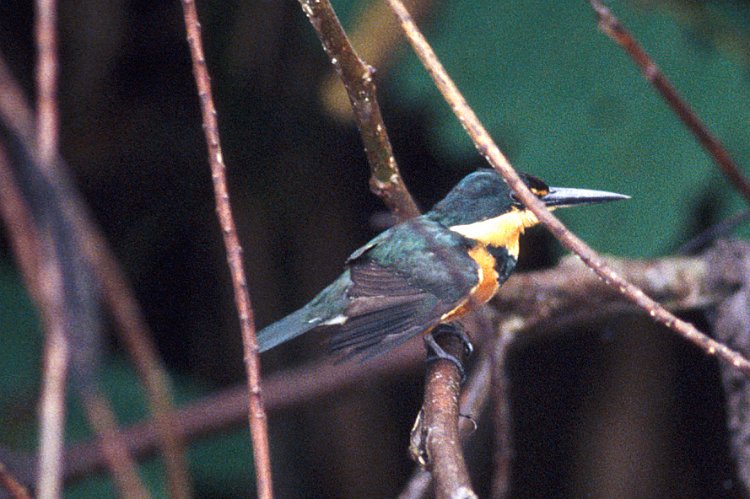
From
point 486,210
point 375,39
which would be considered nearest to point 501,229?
point 486,210

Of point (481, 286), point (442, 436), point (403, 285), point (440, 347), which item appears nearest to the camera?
point (442, 436)

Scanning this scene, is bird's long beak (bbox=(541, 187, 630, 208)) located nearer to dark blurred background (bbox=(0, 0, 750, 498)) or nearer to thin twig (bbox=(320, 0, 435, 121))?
dark blurred background (bbox=(0, 0, 750, 498))

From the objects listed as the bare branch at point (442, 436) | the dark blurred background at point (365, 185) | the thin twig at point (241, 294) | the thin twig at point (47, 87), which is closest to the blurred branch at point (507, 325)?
the dark blurred background at point (365, 185)

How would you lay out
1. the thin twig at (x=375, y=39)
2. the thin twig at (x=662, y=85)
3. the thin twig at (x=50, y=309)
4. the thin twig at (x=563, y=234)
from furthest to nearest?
the thin twig at (x=375, y=39) < the thin twig at (x=662, y=85) < the thin twig at (x=563, y=234) < the thin twig at (x=50, y=309)

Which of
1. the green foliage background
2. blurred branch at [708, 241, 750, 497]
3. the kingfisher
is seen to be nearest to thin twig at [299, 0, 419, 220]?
the kingfisher

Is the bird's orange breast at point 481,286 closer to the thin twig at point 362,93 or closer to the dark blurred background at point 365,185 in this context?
the thin twig at point 362,93

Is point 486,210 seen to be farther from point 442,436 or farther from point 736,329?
point 442,436
